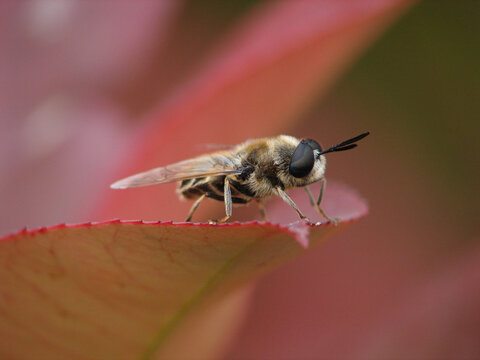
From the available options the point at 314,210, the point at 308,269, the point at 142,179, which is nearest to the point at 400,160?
the point at 308,269

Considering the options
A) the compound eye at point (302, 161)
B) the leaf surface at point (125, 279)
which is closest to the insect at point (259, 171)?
the compound eye at point (302, 161)

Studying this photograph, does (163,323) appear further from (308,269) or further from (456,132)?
(456,132)

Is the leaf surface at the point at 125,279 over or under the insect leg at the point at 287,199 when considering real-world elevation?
over

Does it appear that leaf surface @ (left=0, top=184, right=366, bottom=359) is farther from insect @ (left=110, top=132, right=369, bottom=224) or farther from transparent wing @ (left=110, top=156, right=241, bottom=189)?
insect @ (left=110, top=132, right=369, bottom=224)

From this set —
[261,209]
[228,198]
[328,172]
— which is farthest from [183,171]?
[328,172]

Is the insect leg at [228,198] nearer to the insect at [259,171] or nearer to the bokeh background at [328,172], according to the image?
the insect at [259,171]

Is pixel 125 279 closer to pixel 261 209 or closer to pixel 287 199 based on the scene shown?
pixel 287 199
